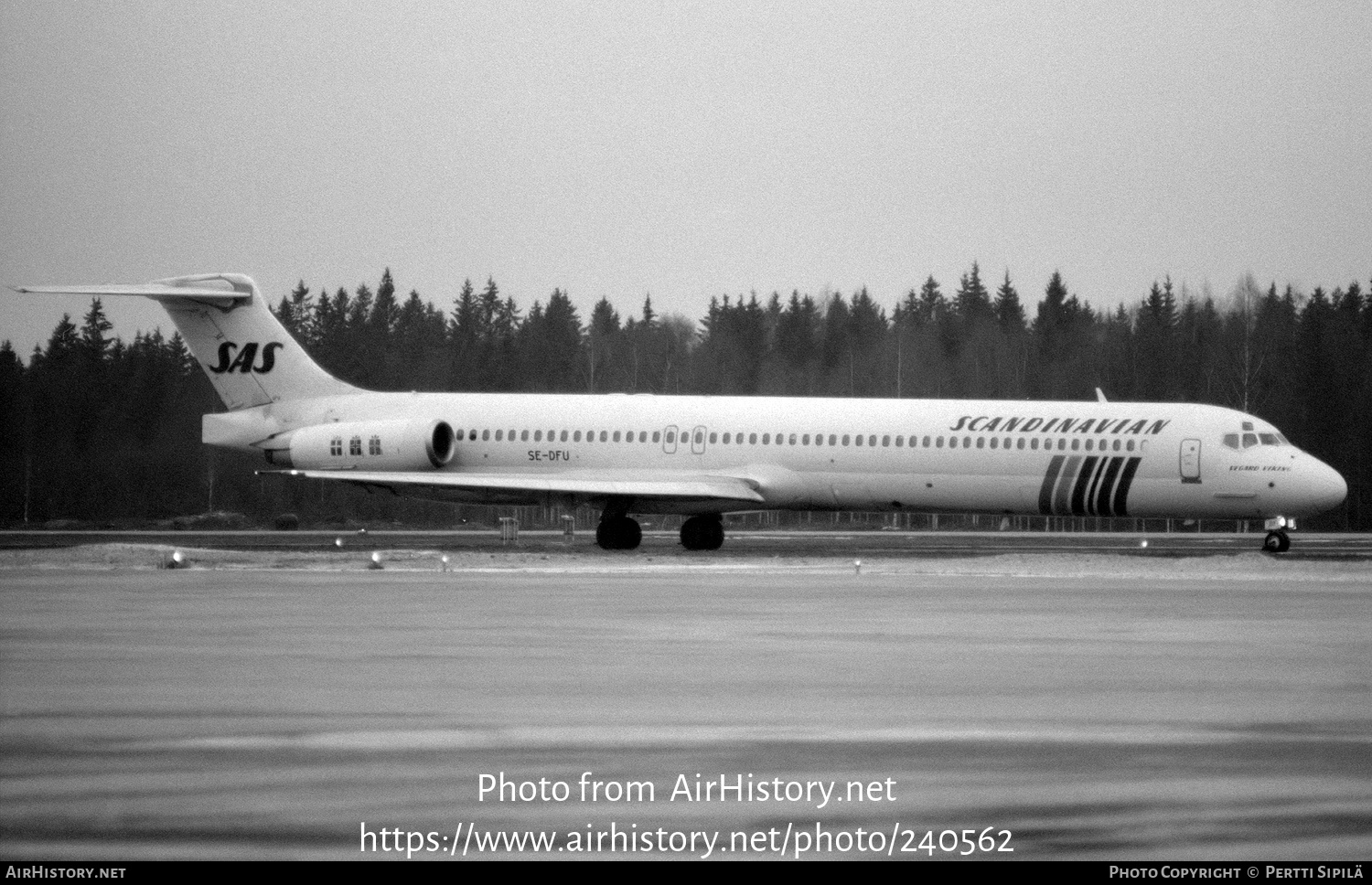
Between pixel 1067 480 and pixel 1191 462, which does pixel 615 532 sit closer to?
pixel 1067 480

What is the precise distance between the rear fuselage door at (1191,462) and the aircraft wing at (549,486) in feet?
27.7

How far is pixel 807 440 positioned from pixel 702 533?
312 cm

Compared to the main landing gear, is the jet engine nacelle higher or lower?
higher

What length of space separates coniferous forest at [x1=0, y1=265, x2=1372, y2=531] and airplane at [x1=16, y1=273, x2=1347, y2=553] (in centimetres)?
2269

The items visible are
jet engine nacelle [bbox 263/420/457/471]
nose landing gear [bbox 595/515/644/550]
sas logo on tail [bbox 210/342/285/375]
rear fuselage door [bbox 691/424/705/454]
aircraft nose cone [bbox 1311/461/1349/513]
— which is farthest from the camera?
sas logo on tail [bbox 210/342/285/375]

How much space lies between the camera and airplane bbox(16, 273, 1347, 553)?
119 ft

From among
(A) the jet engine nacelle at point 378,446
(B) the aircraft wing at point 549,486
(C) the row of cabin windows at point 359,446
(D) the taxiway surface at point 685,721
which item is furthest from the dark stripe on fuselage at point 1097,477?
(C) the row of cabin windows at point 359,446

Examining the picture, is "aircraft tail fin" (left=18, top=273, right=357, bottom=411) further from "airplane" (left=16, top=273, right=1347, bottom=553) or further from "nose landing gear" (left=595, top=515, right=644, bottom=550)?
"nose landing gear" (left=595, top=515, right=644, bottom=550)

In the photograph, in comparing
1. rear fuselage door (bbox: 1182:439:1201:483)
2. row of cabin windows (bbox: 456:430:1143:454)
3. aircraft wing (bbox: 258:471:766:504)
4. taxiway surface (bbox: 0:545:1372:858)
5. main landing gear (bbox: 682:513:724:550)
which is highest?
row of cabin windows (bbox: 456:430:1143:454)

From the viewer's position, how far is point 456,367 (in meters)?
101

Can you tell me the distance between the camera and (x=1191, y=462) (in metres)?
36.1

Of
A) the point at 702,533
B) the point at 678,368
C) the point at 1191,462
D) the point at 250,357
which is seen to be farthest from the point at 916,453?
the point at 678,368

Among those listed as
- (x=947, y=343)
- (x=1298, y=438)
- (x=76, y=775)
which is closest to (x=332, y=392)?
(x=76, y=775)

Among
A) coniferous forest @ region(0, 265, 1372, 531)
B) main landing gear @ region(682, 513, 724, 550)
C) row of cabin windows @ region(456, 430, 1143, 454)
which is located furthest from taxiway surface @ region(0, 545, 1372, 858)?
coniferous forest @ region(0, 265, 1372, 531)
